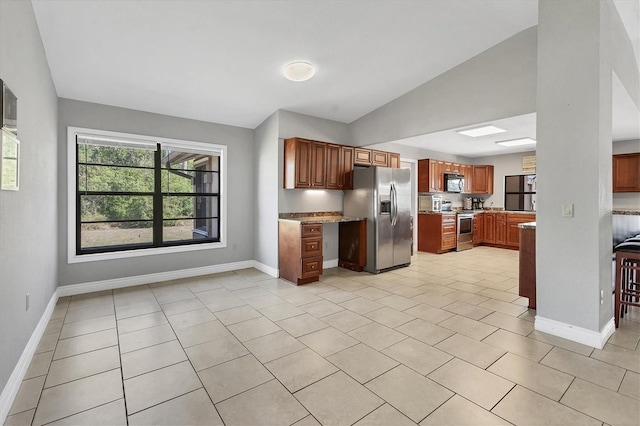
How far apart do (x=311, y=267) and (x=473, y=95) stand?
328 centimetres

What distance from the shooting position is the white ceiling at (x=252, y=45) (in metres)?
2.84

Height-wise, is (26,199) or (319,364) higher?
(26,199)

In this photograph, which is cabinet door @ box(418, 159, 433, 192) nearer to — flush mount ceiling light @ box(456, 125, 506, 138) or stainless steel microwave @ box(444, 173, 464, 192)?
stainless steel microwave @ box(444, 173, 464, 192)

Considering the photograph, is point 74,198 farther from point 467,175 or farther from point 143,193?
point 467,175

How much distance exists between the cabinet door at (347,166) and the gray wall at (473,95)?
1.92 ft

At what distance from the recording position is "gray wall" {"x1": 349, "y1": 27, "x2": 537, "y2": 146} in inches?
144

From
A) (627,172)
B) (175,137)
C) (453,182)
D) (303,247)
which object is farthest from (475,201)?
(175,137)

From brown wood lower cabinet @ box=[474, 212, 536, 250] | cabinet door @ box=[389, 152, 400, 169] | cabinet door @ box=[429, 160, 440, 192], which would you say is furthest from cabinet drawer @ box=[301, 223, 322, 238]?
brown wood lower cabinet @ box=[474, 212, 536, 250]

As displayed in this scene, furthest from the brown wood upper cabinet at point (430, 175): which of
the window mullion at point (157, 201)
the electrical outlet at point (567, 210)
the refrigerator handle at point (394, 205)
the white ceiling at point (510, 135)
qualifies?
the window mullion at point (157, 201)

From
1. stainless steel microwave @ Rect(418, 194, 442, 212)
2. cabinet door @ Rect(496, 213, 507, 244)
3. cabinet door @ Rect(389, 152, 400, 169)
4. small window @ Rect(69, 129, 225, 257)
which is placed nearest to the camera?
small window @ Rect(69, 129, 225, 257)

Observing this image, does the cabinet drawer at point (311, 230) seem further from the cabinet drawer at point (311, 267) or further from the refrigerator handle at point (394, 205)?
the refrigerator handle at point (394, 205)

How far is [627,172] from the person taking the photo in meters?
5.76

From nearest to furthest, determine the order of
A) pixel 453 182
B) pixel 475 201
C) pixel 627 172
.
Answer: pixel 627 172
pixel 453 182
pixel 475 201

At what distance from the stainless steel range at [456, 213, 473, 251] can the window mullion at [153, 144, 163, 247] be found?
6.40m
